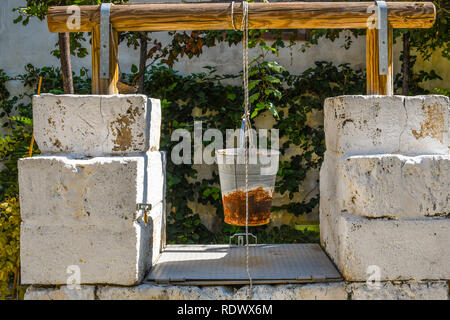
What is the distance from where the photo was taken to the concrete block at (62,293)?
224 centimetres

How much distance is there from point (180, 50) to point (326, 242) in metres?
2.59

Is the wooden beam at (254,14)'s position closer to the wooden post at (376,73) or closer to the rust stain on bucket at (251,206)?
the wooden post at (376,73)

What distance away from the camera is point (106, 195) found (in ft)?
7.13

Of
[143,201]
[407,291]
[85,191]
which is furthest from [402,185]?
[85,191]

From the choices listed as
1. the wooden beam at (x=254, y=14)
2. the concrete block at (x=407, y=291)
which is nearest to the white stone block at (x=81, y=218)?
the wooden beam at (x=254, y=14)

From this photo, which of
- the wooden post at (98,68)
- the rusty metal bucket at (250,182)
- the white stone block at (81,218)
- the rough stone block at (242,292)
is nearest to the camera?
the white stone block at (81,218)

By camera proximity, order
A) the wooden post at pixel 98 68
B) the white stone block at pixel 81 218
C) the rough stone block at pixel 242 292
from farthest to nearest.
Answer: the wooden post at pixel 98 68 < the rough stone block at pixel 242 292 < the white stone block at pixel 81 218

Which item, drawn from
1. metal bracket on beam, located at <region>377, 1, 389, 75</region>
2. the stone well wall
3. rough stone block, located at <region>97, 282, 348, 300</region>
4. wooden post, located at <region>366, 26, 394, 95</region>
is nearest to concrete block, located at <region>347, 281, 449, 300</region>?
the stone well wall

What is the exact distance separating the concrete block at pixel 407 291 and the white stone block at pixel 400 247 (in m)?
0.05

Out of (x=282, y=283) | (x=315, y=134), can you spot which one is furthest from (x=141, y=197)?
(x=315, y=134)

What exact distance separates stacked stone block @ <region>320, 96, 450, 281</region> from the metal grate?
0.94 ft

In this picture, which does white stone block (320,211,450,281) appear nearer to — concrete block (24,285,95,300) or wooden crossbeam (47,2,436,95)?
wooden crossbeam (47,2,436,95)

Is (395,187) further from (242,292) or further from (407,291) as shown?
(242,292)

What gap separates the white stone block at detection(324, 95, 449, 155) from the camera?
225 cm
